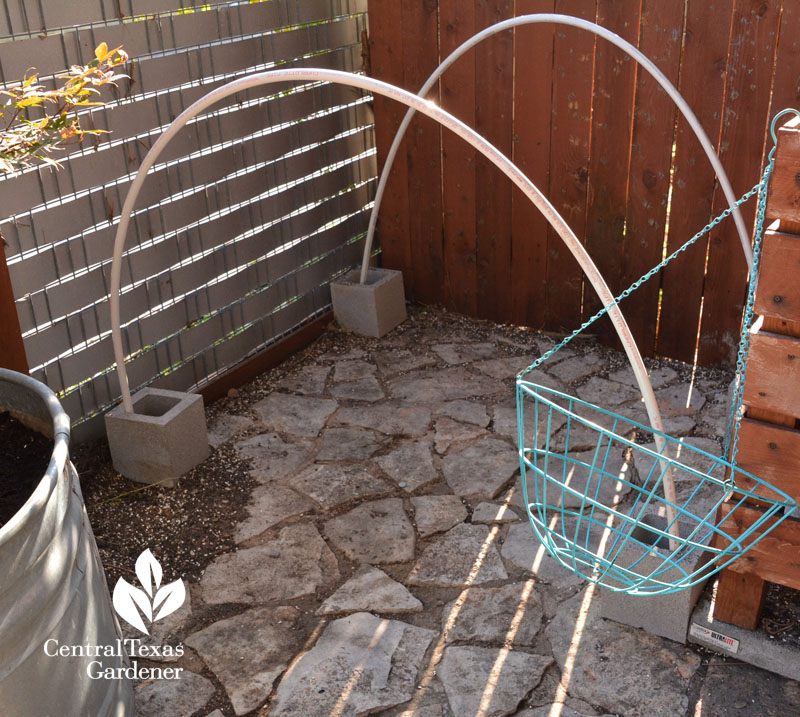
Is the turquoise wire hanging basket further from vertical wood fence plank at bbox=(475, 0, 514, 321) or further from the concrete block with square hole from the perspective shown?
the concrete block with square hole

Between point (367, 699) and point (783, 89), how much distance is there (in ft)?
8.38

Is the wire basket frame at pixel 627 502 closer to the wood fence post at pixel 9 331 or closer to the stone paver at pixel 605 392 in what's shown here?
the stone paver at pixel 605 392

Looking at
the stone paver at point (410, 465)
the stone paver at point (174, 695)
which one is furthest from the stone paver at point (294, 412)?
the stone paver at point (174, 695)

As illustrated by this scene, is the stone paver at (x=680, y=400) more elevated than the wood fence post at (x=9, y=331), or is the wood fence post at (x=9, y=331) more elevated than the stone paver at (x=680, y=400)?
the wood fence post at (x=9, y=331)

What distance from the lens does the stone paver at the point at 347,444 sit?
10.9ft

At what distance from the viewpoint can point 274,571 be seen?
2.74 m

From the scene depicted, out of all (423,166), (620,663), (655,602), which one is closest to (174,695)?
(620,663)

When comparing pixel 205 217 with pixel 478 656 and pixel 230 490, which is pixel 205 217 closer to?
pixel 230 490

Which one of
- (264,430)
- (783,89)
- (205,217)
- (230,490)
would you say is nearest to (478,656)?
(230,490)

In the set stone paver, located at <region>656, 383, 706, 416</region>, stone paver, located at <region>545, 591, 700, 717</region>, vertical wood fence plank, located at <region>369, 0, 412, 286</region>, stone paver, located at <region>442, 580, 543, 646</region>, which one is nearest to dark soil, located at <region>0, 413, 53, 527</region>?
stone paver, located at <region>442, 580, 543, 646</region>

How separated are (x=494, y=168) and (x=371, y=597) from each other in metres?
2.17

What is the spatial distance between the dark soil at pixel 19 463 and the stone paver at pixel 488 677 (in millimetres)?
1126

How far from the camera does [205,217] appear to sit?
358cm

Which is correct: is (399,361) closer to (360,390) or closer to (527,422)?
(360,390)
